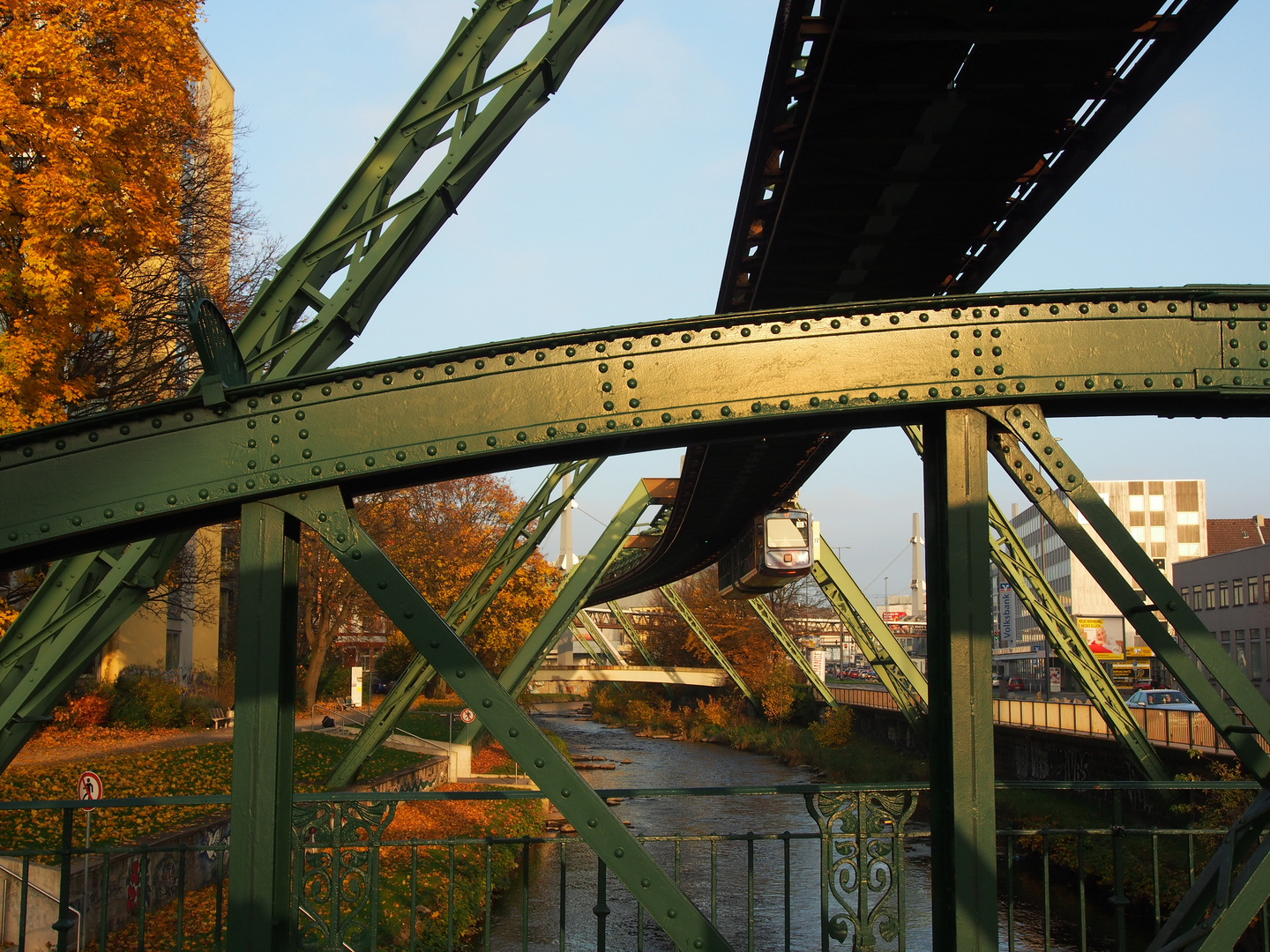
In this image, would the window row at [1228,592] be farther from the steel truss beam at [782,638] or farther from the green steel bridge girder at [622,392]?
the green steel bridge girder at [622,392]

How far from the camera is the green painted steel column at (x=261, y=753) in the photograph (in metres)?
3.67

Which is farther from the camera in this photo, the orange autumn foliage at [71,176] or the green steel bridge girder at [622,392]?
the orange autumn foliage at [71,176]

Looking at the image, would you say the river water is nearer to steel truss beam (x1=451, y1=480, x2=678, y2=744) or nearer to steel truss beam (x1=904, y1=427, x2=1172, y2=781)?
steel truss beam (x1=904, y1=427, x2=1172, y2=781)

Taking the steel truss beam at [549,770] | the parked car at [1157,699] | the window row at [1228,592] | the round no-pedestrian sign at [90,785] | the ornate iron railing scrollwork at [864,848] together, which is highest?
the window row at [1228,592]

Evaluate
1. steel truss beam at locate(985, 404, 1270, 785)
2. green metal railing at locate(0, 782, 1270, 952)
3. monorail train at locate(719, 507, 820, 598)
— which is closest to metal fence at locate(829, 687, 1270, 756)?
green metal railing at locate(0, 782, 1270, 952)

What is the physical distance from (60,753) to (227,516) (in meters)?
18.5

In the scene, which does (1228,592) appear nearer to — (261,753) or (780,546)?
(780,546)

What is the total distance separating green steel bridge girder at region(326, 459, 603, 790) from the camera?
1387cm

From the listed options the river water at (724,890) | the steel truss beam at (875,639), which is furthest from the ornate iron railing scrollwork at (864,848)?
the steel truss beam at (875,639)

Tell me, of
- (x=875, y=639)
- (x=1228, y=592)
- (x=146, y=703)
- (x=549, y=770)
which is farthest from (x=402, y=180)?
(x=1228, y=592)

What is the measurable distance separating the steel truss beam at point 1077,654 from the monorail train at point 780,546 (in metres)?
5.39

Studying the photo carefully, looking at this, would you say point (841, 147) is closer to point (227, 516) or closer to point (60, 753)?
point (227, 516)

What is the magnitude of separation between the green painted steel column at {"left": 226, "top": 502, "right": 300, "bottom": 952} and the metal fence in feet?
45.4

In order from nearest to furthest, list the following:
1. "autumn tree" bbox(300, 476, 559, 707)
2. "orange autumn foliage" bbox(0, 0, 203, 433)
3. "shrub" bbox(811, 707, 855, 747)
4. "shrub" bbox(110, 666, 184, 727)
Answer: "orange autumn foliage" bbox(0, 0, 203, 433), "shrub" bbox(110, 666, 184, 727), "autumn tree" bbox(300, 476, 559, 707), "shrub" bbox(811, 707, 855, 747)
